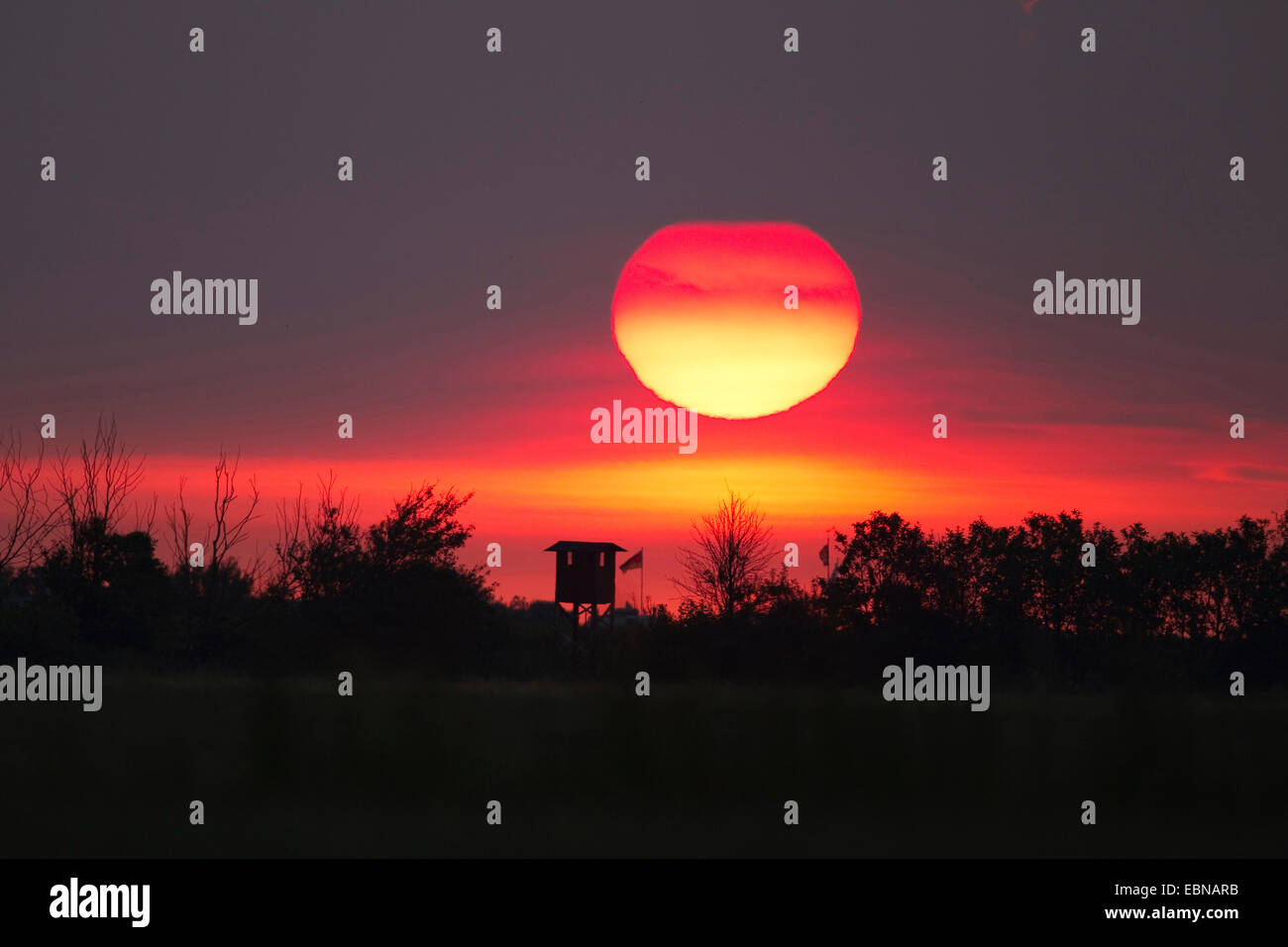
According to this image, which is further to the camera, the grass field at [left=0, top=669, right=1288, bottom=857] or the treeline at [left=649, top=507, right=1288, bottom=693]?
the treeline at [left=649, top=507, right=1288, bottom=693]

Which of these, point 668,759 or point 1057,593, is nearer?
point 668,759

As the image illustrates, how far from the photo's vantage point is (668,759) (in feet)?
77.4

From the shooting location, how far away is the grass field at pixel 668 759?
2256cm

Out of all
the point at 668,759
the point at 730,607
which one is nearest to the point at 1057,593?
the point at 730,607

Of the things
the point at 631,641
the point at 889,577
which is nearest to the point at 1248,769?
the point at 631,641

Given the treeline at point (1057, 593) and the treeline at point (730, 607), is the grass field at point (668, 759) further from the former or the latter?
the treeline at point (1057, 593)

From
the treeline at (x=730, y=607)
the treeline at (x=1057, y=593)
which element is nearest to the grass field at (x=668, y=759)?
the treeline at (x=730, y=607)

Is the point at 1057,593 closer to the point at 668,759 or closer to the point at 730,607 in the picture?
the point at 730,607

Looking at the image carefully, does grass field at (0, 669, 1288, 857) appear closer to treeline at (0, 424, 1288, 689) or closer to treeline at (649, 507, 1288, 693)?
treeline at (0, 424, 1288, 689)

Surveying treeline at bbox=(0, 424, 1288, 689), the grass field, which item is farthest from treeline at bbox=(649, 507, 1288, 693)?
the grass field

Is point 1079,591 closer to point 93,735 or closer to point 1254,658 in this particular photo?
point 1254,658

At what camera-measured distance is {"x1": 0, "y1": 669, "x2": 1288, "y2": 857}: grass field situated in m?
22.6

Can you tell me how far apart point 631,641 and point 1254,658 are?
2197 inches
